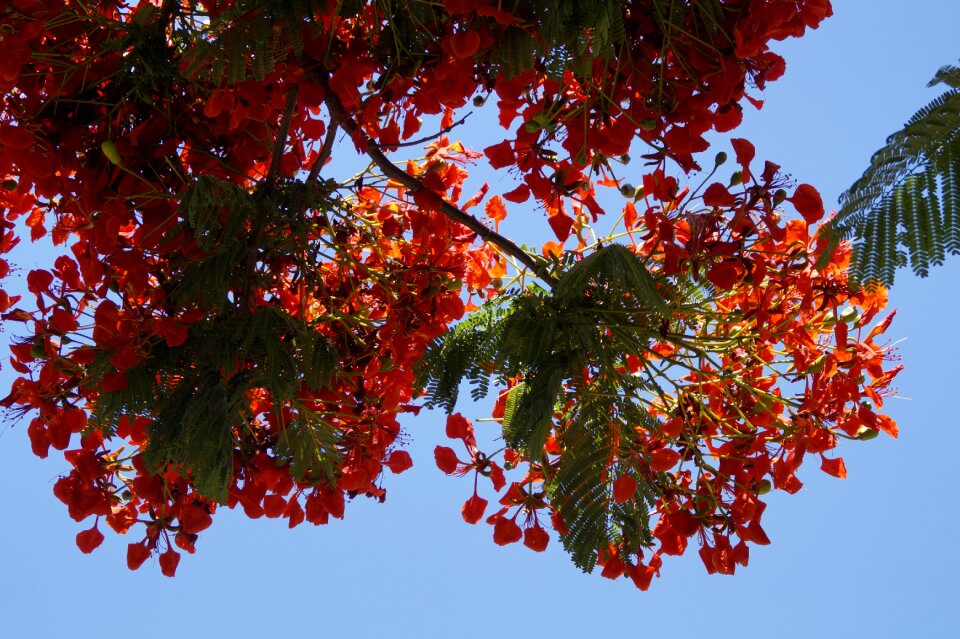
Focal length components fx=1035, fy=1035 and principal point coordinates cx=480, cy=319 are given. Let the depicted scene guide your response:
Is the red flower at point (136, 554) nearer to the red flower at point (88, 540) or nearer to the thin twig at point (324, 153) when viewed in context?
the red flower at point (88, 540)

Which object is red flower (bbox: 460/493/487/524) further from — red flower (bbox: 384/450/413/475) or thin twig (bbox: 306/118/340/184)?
thin twig (bbox: 306/118/340/184)

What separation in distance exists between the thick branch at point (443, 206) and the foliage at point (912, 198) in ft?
2.63

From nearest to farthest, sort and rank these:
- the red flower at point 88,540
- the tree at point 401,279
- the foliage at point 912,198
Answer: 1. the foliage at point 912,198
2. the tree at point 401,279
3. the red flower at point 88,540

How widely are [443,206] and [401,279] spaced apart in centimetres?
22

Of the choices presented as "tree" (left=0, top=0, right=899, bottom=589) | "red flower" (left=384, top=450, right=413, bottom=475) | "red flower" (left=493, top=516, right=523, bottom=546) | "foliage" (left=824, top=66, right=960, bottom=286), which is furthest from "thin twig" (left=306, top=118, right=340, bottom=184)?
"foliage" (left=824, top=66, right=960, bottom=286)

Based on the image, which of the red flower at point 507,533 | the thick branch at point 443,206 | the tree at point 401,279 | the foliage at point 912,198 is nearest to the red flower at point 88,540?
the tree at point 401,279

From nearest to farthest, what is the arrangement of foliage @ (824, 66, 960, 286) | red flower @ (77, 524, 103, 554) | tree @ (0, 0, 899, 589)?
foliage @ (824, 66, 960, 286)
tree @ (0, 0, 899, 589)
red flower @ (77, 524, 103, 554)

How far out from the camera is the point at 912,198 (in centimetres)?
170

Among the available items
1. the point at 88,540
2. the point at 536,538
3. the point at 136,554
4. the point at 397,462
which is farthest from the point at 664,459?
the point at 88,540

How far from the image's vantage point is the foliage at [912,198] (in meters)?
1.64

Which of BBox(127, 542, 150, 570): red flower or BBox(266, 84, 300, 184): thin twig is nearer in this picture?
BBox(266, 84, 300, 184): thin twig

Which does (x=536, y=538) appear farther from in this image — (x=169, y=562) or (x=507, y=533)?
(x=169, y=562)

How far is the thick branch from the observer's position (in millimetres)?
2410

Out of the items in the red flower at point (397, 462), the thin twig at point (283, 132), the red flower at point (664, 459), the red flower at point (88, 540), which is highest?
the thin twig at point (283, 132)
